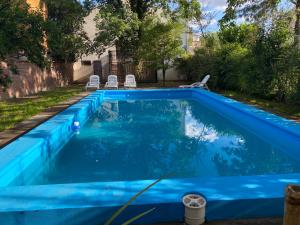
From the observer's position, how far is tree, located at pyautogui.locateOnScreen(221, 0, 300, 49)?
12.4 meters

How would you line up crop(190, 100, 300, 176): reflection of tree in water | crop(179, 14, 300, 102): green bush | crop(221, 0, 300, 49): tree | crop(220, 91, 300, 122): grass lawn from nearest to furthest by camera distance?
crop(190, 100, 300, 176): reflection of tree in water
crop(220, 91, 300, 122): grass lawn
crop(179, 14, 300, 102): green bush
crop(221, 0, 300, 49): tree

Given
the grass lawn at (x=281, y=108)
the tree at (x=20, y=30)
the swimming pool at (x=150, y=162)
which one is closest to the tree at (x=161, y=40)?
the swimming pool at (x=150, y=162)

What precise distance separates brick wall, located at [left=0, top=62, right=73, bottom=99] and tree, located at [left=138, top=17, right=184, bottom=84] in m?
4.96

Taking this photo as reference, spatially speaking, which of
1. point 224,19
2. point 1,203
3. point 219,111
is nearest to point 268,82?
point 219,111

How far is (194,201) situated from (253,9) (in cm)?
1269

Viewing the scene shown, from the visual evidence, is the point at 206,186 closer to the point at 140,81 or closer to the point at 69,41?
the point at 69,41

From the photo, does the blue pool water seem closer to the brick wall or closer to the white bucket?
the white bucket

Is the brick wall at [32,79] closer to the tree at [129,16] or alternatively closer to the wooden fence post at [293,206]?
the tree at [129,16]

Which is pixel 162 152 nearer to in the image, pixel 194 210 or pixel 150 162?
pixel 150 162

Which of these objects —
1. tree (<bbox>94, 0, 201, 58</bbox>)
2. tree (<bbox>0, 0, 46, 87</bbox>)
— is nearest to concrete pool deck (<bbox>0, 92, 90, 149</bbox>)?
tree (<bbox>0, 0, 46, 87</bbox>)

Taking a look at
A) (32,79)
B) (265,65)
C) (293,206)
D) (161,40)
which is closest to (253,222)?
(293,206)

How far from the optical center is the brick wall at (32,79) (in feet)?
39.7

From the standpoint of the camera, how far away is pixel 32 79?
1417 cm

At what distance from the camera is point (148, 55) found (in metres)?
17.4
